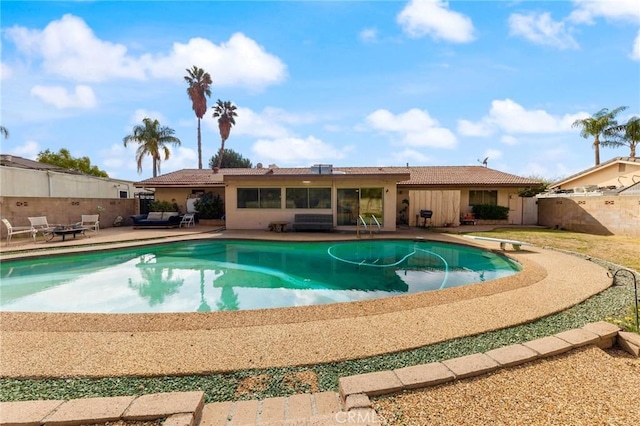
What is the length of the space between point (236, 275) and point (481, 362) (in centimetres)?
684

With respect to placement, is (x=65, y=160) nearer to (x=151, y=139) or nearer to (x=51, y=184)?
(x=151, y=139)

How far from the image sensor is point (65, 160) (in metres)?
30.6

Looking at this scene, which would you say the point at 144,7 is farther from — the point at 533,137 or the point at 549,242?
the point at 533,137

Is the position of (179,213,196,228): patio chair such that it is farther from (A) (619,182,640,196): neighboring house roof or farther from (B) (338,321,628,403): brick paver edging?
(A) (619,182,640,196): neighboring house roof

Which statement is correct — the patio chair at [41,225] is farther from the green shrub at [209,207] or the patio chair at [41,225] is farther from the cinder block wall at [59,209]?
the green shrub at [209,207]

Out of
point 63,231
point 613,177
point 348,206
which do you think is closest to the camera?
point 63,231

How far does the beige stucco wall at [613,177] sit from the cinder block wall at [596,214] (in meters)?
6.49

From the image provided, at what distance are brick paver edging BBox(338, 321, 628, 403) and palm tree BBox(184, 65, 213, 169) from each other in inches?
1206

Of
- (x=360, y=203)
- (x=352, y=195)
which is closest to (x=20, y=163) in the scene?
(x=352, y=195)

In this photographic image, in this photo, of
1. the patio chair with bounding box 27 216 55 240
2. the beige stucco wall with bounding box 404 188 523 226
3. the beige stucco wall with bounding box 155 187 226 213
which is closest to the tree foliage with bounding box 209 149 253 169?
the beige stucco wall with bounding box 155 187 226 213

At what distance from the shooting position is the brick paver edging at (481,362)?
8.54 feet

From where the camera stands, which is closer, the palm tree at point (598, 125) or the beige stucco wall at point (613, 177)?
the beige stucco wall at point (613, 177)

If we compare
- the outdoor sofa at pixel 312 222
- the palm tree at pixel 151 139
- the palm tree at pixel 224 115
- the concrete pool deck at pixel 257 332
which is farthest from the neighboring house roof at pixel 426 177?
the concrete pool deck at pixel 257 332

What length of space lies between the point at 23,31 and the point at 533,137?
29539 millimetres
